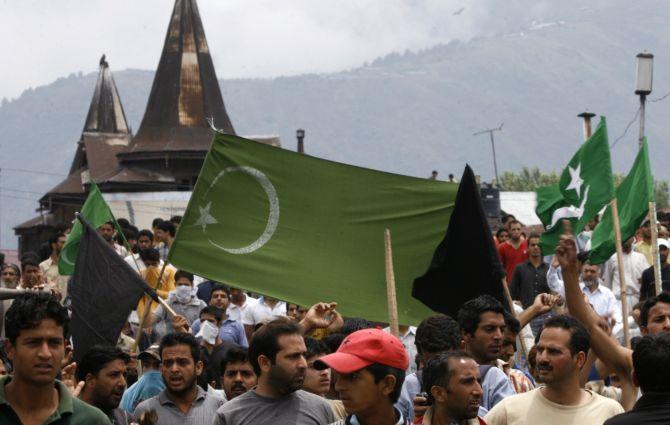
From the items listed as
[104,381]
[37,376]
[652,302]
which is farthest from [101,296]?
[37,376]

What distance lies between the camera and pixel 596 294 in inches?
632

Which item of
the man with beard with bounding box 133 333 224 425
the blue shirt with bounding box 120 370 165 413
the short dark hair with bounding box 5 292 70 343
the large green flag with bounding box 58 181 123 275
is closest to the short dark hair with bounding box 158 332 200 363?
the man with beard with bounding box 133 333 224 425

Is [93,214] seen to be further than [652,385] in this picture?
Yes

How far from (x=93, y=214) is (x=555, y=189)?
550cm

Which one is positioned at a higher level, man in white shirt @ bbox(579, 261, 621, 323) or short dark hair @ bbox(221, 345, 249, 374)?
short dark hair @ bbox(221, 345, 249, 374)

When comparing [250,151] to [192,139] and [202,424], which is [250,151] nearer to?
[202,424]

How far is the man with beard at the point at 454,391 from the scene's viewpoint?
24.9 feet

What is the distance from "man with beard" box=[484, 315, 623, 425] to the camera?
8016mm

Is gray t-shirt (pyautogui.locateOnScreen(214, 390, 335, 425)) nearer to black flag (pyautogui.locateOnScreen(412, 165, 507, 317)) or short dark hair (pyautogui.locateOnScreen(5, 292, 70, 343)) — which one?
short dark hair (pyautogui.locateOnScreen(5, 292, 70, 343))

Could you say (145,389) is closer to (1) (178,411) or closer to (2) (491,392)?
(1) (178,411)

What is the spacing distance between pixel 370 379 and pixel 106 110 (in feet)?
220

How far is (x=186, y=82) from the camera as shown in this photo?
57.4 meters

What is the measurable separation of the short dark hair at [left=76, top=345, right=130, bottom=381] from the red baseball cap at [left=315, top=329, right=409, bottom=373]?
3.03m

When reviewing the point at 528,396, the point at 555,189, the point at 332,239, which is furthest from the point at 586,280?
the point at 528,396
